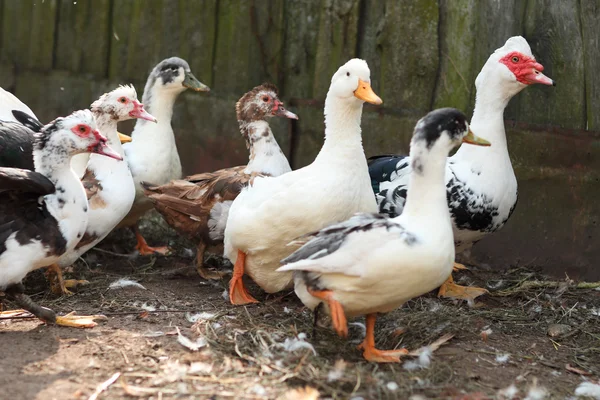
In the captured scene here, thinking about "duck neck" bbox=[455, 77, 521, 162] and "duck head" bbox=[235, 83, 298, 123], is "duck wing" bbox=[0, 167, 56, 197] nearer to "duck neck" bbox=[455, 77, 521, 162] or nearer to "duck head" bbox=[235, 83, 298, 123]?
"duck head" bbox=[235, 83, 298, 123]

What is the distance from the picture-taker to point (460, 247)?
19.0ft

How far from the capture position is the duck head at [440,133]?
4293 millimetres

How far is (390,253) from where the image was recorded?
158 inches

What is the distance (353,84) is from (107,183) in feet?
5.97

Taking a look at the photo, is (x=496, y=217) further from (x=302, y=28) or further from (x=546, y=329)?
(x=302, y=28)

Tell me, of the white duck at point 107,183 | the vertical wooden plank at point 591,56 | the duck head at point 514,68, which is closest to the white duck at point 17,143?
the white duck at point 107,183

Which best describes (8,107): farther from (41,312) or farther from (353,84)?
(353,84)

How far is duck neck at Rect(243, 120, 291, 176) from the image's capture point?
5.93 meters

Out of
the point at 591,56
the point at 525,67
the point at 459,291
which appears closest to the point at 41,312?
the point at 459,291

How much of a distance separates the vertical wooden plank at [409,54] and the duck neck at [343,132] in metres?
1.43

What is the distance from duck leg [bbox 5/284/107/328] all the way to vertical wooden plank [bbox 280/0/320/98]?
8.93ft

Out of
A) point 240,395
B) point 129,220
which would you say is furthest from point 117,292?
point 240,395

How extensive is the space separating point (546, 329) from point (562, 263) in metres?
1.08

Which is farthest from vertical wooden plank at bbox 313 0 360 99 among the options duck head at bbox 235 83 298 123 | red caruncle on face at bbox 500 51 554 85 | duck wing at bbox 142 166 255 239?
red caruncle on face at bbox 500 51 554 85
